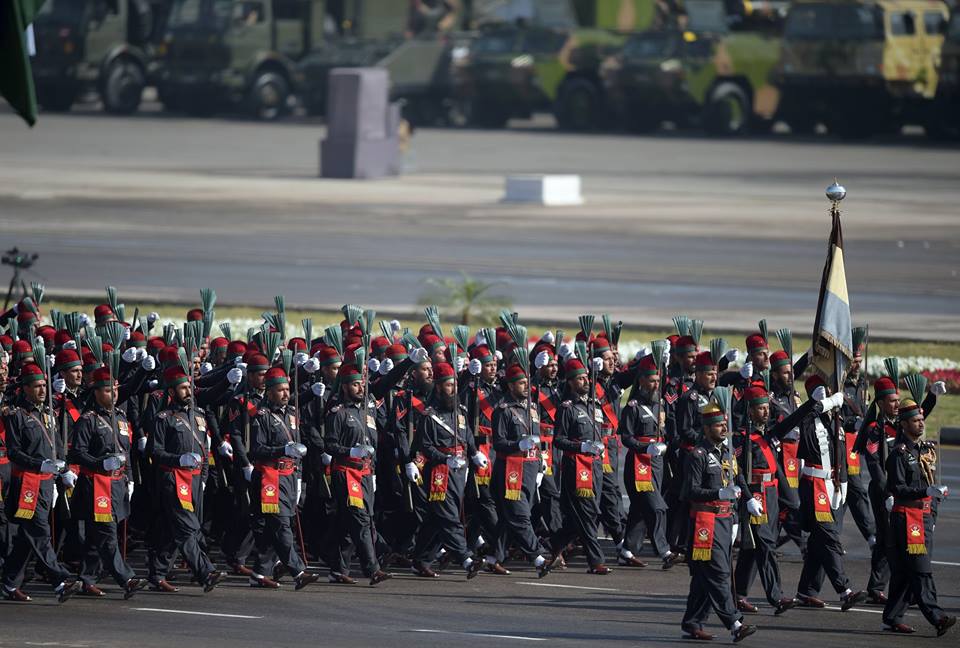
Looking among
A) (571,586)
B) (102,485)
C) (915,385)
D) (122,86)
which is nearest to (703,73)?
(122,86)

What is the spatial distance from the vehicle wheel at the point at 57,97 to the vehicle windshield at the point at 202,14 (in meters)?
4.06

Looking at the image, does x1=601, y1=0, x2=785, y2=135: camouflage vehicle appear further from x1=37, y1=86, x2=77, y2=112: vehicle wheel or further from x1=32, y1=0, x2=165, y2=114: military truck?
x1=37, y1=86, x2=77, y2=112: vehicle wheel

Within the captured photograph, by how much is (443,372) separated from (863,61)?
3411 centimetres

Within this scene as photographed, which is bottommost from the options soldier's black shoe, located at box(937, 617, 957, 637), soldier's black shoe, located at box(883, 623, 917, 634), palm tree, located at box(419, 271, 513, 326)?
palm tree, located at box(419, 271, 513, 326)

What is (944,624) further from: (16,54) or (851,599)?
(16,54)

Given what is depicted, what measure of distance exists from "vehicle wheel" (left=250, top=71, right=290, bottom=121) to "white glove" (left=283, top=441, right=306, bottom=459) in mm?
41811

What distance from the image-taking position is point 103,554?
1313 centimetres

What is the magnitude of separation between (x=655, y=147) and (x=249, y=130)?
1098 centimetres

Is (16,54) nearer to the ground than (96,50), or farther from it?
farther from it

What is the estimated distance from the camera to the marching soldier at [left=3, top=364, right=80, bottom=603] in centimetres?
1306

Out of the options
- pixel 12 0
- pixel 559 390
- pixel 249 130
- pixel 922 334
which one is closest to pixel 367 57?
pixel 249 130

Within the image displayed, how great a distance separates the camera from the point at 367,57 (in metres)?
52.6

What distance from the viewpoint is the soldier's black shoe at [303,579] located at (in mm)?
13461

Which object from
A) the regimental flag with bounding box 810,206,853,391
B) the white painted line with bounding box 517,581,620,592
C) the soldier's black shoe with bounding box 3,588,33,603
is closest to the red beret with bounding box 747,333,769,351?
the regimental flag with bounding box 810,206,853,391
